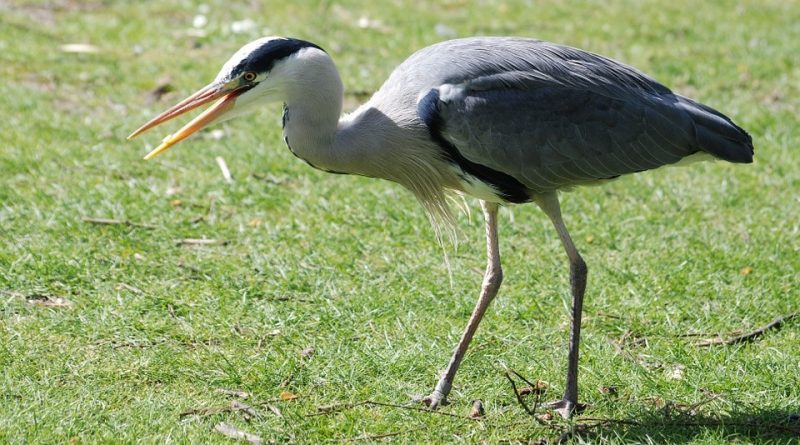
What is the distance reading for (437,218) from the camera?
583 centimetres

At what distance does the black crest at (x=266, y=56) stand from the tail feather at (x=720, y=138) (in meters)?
2.10

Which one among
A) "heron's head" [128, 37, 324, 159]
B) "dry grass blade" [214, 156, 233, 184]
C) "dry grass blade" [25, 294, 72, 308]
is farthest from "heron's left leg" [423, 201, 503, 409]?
"dry grass blade" [214, 156, 233, 184]

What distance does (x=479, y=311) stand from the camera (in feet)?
18.3

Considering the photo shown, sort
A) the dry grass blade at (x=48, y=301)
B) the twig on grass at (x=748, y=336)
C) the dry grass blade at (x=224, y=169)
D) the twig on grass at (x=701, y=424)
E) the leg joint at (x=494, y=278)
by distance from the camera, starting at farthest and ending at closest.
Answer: the dry grass blade at (x=224, y=169), the dry grass blade at (x=48, y=301), the twig on grass at (x=748, y=336), the leg joint at (x=494, y=278), the twig on grass at (x=701, y=424)

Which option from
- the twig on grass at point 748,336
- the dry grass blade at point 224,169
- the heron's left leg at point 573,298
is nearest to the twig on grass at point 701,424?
the heron's left leg at point 573,298

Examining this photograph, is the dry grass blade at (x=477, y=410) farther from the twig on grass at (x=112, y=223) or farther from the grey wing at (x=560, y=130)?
the twig on grass at (x=112, y=223)

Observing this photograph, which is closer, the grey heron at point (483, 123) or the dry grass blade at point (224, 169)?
the grey heron at point (483, 123)

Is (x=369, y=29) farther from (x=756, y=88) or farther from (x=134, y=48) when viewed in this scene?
(x=756, y=88)

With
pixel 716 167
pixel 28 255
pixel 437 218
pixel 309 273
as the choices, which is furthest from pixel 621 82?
pixel 28 255

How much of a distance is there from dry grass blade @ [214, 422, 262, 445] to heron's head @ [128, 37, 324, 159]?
137 cm

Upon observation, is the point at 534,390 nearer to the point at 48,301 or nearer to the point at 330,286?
the point at 330,286

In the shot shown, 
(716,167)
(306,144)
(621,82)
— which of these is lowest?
(716,167)

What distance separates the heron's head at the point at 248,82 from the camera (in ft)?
16.8

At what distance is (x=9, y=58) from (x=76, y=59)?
62 cm
